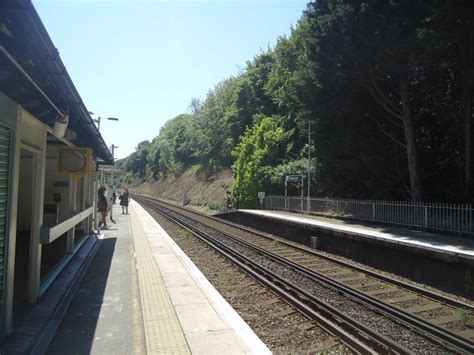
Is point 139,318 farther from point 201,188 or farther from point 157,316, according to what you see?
point 201,188

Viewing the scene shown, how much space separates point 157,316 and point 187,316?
1.55 feet

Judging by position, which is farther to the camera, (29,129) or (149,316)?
(149,316)

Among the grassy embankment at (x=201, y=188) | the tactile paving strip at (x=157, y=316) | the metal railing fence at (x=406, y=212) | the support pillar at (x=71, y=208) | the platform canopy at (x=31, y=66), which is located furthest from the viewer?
the grassy embankment at (x=201, y=188)

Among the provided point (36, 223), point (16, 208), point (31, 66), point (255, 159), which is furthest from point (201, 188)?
point (31, 66)

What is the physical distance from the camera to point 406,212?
1689 centimetres

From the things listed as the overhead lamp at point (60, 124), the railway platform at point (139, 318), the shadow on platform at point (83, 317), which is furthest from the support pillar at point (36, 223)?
the shadow on platform at point (83, 317)

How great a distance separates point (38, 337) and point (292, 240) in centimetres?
1399

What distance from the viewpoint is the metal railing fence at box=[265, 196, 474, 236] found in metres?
14.2

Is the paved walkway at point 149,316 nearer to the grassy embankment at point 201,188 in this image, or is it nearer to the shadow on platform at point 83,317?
the shadow on platform at point 83,317

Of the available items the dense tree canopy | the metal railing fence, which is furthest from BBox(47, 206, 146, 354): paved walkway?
the dense tree canopy

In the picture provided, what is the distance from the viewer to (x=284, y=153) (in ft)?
117

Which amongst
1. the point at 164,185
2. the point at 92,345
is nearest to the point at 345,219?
the point at 92,345

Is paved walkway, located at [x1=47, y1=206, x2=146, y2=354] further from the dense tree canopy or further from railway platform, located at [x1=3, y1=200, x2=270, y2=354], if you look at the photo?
the dense tree canopy

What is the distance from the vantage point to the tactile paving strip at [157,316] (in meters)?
5.14
